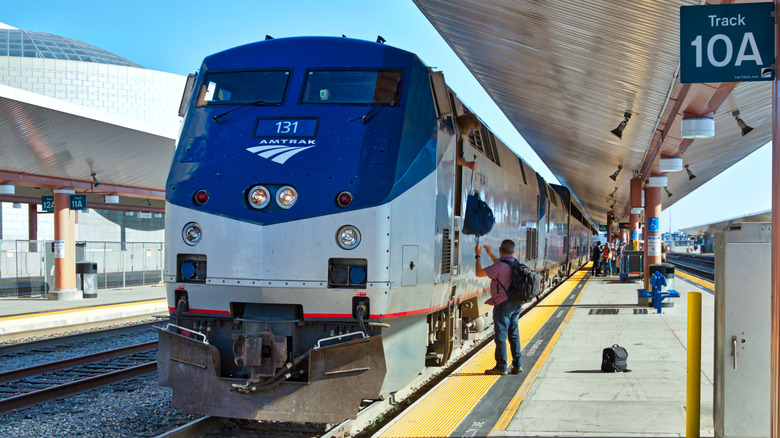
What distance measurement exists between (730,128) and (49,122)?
16710 millimetres

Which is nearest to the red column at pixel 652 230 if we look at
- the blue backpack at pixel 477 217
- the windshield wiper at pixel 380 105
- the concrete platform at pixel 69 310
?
the blue backpack at pixel 477 217

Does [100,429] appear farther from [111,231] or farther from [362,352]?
[111,231]

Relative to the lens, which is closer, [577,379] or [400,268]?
[400,268]

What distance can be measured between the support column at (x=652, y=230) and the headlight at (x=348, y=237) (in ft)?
55.0

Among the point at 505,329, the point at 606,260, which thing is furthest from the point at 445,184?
the point at 606,260

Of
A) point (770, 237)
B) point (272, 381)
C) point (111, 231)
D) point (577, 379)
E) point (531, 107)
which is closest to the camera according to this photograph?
point (770, 237)

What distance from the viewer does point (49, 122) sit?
16047 millimetres

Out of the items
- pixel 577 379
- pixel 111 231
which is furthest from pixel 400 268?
pixel 111 231

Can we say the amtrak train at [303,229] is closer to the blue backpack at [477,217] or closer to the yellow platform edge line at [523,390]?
the yellow platform edge line at [523,390]

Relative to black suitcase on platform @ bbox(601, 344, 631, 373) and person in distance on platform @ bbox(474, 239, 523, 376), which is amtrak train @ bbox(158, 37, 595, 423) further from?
black suitcase on platform @ bbox(601, 344, 631, 373)

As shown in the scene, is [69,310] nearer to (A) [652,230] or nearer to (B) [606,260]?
(A) [652,230]

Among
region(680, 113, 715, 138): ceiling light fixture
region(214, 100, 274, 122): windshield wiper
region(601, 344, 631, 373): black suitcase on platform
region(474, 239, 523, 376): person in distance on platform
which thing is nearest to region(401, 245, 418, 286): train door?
region(214, 100, 274, 122): windshield wiper

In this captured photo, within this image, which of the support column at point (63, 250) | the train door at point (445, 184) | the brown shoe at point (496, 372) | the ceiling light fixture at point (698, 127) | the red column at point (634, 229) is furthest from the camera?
the red column at point (634, 229)

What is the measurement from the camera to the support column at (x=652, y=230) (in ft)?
69.1
